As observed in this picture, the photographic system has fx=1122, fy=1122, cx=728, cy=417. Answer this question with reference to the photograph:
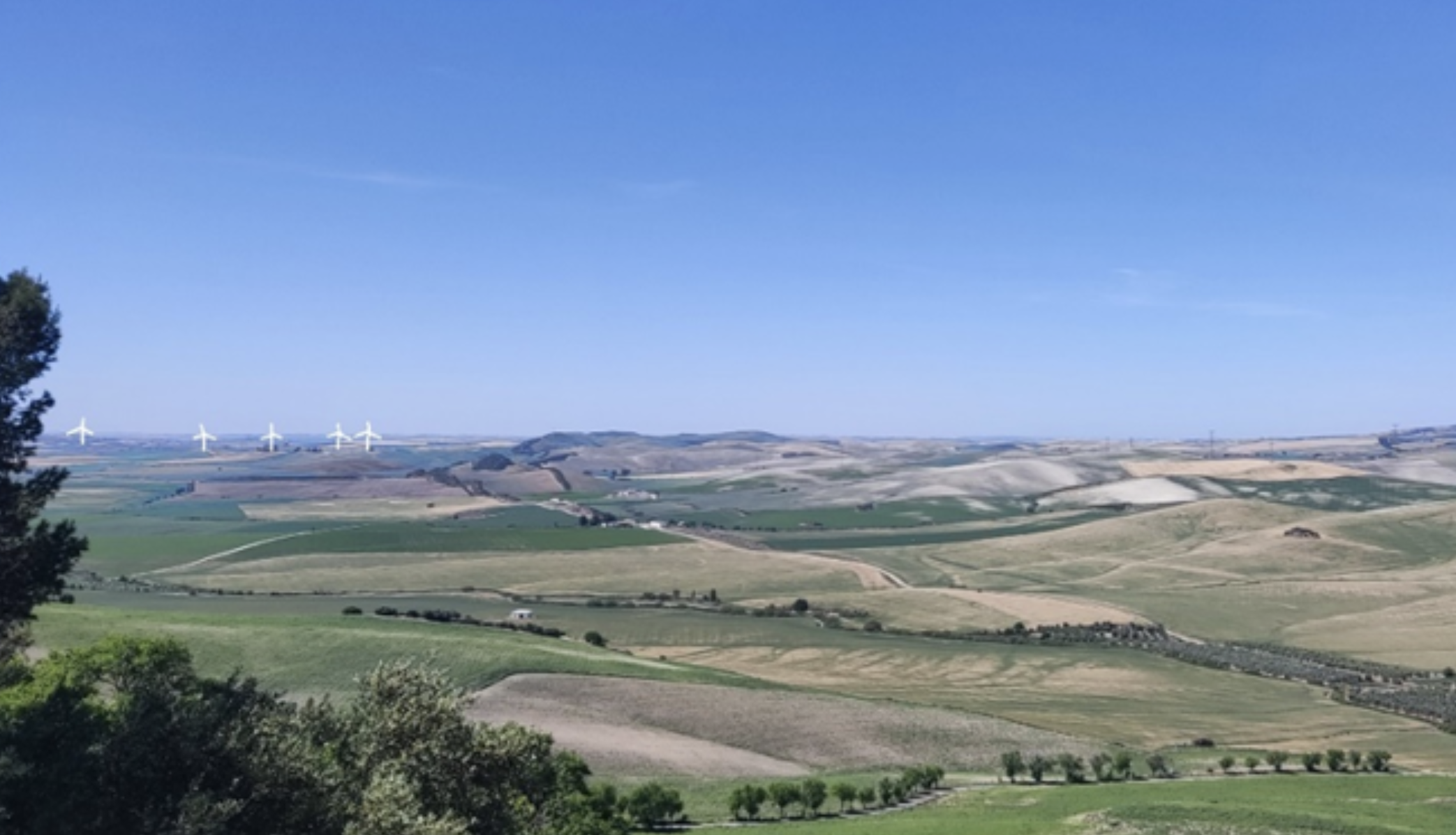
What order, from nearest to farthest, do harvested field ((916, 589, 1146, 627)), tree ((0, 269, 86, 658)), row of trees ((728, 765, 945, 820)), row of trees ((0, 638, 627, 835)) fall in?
row of trees ((0, 638, 627, 835)) < tree ((0, 269, 86, 658)) < row of trees ((728, 765, 945, 820)) < harvested field ((916, 589, 1146, 627))

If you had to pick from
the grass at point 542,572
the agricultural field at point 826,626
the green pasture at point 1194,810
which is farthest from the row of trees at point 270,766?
the grass at point 542,572

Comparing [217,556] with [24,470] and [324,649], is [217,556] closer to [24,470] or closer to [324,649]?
[324,649]

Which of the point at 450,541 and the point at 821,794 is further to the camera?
the point at 450,541

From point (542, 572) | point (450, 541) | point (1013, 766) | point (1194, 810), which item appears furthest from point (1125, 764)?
point (450, 541)

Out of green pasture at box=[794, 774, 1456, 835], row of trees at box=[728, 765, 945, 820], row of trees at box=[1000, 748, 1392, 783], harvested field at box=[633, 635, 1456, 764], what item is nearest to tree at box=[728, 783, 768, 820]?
row of trees at box=[728, 765, 945, 820]

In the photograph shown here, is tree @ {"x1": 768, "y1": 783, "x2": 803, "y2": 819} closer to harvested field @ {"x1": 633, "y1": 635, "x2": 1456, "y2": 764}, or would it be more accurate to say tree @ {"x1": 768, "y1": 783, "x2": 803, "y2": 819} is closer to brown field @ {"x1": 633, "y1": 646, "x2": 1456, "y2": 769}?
brown field @ {"x1": 633, "y1": 646, "x2": 1456, "y2": 769}
